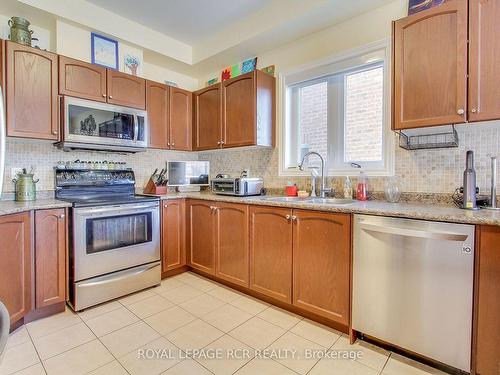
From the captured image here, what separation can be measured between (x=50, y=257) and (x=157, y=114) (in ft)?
5.67

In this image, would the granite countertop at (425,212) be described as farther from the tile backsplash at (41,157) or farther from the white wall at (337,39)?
the tile backsplash at (41,157)

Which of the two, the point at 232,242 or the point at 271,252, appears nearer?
the point at 271,252

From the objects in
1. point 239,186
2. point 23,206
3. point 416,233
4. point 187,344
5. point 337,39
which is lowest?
point 187,344

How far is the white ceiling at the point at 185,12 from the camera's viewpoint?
2.50 metres

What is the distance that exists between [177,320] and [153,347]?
32 cm

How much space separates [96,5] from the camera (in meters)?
2.53

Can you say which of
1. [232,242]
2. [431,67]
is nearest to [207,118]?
[232,242]

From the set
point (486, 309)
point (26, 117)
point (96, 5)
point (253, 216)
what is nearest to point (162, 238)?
point (253, 216)

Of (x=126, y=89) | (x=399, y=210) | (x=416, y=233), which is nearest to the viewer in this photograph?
(x=416, y=233)

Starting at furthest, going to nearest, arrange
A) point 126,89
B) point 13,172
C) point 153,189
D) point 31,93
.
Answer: point 153,189
point 126,89
point 13,172
point 31,93

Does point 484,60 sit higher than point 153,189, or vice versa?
point 484,60

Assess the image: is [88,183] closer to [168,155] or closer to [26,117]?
[26,117]

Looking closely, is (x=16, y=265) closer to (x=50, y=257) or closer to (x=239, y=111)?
(x=50, y=257)

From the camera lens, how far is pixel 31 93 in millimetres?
2178
